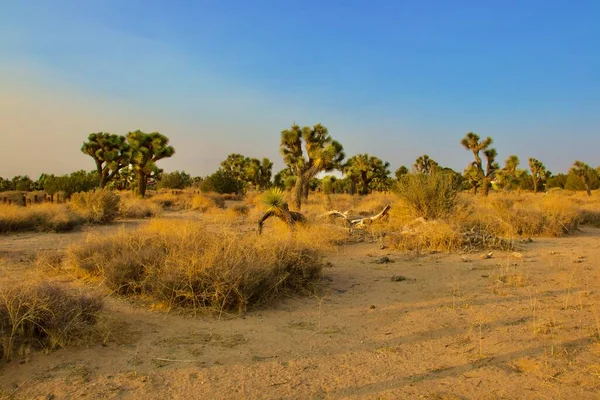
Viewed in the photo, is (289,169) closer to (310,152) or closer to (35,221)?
(310,152)

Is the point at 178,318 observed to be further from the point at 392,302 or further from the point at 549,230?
the point at 549,230

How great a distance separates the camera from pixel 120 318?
16.8ft

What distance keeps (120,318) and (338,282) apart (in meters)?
3.58

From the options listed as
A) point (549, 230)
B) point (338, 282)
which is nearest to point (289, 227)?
point (338, 282)

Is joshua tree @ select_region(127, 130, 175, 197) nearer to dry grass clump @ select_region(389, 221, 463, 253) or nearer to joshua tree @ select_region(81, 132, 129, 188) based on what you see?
joshua tree @ select_region(81, 132, 129, 188)

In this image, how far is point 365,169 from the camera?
144 ft

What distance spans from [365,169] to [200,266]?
129 ft

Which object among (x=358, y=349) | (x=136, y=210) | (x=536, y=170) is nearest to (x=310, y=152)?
(x=136, y=210)

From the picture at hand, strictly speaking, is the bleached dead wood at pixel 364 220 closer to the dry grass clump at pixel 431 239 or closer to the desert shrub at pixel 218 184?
the dry grass clump at pixel 431 239

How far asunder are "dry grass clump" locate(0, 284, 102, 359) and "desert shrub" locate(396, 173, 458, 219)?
10321mm

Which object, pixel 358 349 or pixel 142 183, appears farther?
pixel 142 183

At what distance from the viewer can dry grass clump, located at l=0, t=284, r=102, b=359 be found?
3.99 m

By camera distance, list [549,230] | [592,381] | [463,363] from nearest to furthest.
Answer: [592,381]
[463,363]
[549,230]

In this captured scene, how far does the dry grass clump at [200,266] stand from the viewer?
18.4ft
